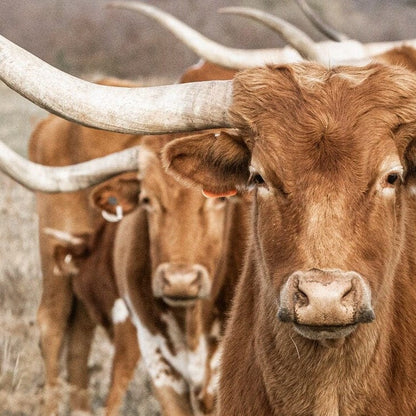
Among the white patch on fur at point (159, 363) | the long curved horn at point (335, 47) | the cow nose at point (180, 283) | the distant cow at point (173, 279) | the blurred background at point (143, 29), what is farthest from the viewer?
the blurred background at point (143, 29)

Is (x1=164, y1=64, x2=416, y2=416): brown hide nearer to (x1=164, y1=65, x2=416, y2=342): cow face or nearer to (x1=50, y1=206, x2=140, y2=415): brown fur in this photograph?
(x1=164, y1=65, x2=416, y2=342): cow face

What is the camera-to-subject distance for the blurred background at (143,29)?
31688 millimetres

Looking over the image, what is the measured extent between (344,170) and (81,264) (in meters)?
4.26

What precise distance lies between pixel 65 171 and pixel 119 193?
0.41m

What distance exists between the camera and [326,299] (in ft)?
10.4

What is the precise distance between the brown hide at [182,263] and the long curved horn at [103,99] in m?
1.82

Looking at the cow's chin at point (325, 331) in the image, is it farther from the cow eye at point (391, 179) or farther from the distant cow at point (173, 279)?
the distant cow at point (173, 279)

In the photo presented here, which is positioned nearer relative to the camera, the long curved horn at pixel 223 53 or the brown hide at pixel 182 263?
the brown hide at pixel 182 263

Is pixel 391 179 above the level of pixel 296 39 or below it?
below

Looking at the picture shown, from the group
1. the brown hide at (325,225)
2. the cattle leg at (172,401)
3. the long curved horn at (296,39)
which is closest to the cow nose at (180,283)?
the cattle leg at (172,401)

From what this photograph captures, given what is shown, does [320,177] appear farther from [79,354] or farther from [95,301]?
[79,354]

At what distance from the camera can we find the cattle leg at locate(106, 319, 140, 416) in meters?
6.45

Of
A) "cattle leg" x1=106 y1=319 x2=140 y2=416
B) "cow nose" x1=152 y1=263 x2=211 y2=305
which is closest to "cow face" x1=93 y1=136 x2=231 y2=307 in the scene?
"cow nose" x1=152 y1=263 x2=211 y2=305

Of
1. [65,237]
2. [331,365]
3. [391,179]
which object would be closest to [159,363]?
[65,237]
